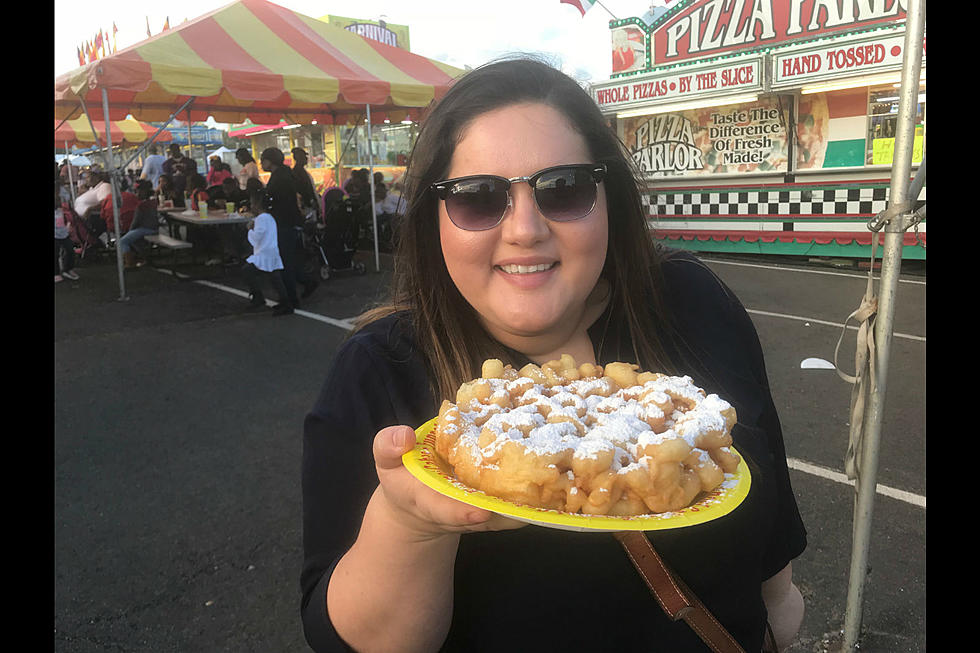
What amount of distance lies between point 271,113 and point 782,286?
42.7 feet

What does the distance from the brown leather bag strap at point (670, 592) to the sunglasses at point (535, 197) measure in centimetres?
67

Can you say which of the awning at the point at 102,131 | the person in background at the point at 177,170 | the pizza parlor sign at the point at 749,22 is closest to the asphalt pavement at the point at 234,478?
the pizza parlor sign at the point at 749,22

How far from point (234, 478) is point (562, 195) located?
360 cm

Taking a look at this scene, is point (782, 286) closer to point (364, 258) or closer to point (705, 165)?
point (705, 165)

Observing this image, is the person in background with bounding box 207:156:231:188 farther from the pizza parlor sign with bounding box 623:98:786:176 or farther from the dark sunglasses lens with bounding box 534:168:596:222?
the dark sunglasses lens with bounding box 534:168:596:222

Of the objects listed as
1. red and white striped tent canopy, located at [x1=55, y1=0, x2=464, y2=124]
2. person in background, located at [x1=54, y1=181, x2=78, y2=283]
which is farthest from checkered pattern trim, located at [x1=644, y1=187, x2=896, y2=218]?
person in background, located at [x1=54, y1=181, x2=78, y2=283]

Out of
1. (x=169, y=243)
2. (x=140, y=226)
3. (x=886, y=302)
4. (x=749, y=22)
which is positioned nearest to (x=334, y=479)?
(x=886, y=302)

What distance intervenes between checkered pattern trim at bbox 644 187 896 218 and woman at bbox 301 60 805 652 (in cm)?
868

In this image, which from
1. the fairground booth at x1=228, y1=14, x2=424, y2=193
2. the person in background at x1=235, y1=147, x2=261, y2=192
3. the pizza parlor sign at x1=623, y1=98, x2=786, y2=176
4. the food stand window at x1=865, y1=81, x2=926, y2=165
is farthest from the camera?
the fairground booth at x1=228, y1=14, x2=424, y2=193

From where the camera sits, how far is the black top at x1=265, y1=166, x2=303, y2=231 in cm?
937

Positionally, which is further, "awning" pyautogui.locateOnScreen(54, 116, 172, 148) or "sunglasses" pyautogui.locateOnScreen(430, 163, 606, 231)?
"awning" pyautogui.locateOnScreen(54, 116, 172, 148)

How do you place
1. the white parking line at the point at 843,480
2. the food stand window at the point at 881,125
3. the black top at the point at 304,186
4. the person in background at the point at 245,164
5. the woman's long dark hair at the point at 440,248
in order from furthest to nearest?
the person in background at the point at 245,164 < the black top at the point at 304,186 < the food stand window at the point at 881,125 < the white parking line at the point at 843,480 < the woman's long dark hair at the point at 440,248

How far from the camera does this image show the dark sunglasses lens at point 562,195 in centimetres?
144

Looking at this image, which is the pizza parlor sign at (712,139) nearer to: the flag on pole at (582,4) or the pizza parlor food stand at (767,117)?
the pizza parlor food stand at (767,117)
